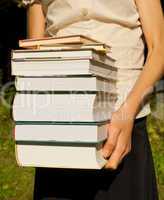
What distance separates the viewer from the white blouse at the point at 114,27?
168 centimetres

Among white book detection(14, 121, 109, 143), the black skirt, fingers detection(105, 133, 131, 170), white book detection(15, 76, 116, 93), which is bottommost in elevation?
the black skirt

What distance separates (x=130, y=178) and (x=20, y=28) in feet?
28.4

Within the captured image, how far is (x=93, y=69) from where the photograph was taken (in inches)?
57.8

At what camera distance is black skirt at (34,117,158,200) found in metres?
1.70

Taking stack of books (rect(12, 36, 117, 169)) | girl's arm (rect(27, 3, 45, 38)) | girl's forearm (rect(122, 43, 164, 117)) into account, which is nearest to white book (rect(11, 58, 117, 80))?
stack of books (rect(12, 36, 117, 169))

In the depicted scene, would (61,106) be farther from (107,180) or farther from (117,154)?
(107,180)

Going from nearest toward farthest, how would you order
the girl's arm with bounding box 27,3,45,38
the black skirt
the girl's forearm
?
the girl's forearm < the black skirt < the girl's arm with bounding box 27,3,45,38

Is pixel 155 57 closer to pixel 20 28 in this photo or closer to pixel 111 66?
pixel 111 66

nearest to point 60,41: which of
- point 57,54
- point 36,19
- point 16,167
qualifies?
point 57,54

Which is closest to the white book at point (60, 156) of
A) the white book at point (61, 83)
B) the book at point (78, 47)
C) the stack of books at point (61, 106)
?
the stack of books at point (61, 106)

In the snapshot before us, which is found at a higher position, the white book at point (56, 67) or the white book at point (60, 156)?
the white book at point (56, 67)

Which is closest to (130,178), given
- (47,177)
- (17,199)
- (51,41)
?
(47,177)

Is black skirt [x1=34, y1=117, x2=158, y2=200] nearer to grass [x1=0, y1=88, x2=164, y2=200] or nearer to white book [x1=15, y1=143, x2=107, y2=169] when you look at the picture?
white book [x1=15, y1=143, x2=107, y2=169]

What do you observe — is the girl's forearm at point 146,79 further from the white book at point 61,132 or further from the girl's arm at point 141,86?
the white book at point 61,132
